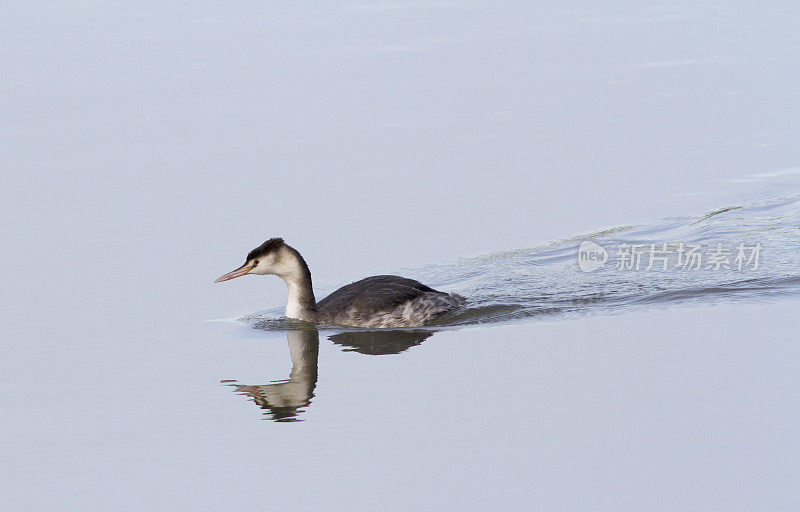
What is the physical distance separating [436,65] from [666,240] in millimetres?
9011

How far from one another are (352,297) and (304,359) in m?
1.48

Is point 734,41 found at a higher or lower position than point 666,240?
higher

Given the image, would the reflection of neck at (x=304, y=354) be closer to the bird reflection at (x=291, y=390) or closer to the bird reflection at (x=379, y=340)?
the bird reflection at (x=291, y=390)

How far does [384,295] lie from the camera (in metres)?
14.5

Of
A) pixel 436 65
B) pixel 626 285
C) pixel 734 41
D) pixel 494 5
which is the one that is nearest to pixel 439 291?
pixel 626 285

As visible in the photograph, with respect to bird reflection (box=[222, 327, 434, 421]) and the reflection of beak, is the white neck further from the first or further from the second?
the reflection of beak

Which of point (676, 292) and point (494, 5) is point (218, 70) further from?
point (676, 292)

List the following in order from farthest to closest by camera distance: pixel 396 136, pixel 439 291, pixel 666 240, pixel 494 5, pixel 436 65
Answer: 1. pixel 494 5
2. pixel 436 65
3. pixel 396 136
4. pixel 666 240
5. pixel 439 291

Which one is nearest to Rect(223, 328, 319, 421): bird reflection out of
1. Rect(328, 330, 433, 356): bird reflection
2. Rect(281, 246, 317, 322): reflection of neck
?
Rect(328, 330, 433, 356): bird reflection

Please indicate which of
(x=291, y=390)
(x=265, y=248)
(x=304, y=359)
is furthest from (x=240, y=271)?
(x=291, y=390)

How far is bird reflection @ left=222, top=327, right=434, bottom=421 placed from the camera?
1149cm

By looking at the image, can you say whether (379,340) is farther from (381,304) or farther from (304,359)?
(304,359)

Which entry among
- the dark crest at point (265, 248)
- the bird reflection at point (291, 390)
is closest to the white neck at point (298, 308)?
the dark crest at point (265, 248)

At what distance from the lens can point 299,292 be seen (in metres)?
14.8
